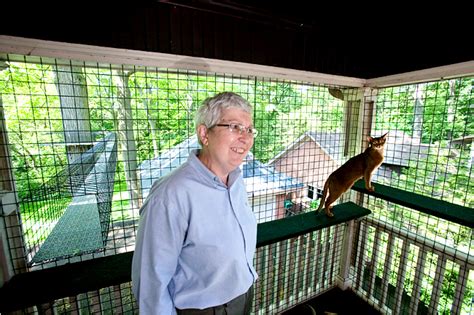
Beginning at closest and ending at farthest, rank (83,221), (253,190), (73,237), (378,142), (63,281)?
(63,281), (73,237), (83,221), (378,142), (253,190)

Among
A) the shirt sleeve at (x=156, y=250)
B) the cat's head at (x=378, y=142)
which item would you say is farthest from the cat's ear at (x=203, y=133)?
the cat's head at (x=378, y=142)

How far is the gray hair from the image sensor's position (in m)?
0.90

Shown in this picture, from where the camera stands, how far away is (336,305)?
88.8 inches

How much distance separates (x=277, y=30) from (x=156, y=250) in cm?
159

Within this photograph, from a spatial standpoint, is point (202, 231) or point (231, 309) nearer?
point (202, 231)

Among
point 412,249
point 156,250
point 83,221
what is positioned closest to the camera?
point 156,250

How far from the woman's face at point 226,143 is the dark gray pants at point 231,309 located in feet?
1.88

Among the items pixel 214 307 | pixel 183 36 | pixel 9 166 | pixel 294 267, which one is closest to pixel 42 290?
pixel 9 166

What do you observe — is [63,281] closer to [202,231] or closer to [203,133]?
[202,231]

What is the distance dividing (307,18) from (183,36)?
2.82 ft

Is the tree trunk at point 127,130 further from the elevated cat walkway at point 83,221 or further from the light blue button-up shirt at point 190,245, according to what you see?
the light blue button-up shirt at point 190,245

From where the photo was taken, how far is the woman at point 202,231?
0.79 m

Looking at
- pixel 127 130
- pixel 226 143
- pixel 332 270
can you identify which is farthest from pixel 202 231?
pixel 332 270

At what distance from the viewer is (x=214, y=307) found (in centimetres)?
90
